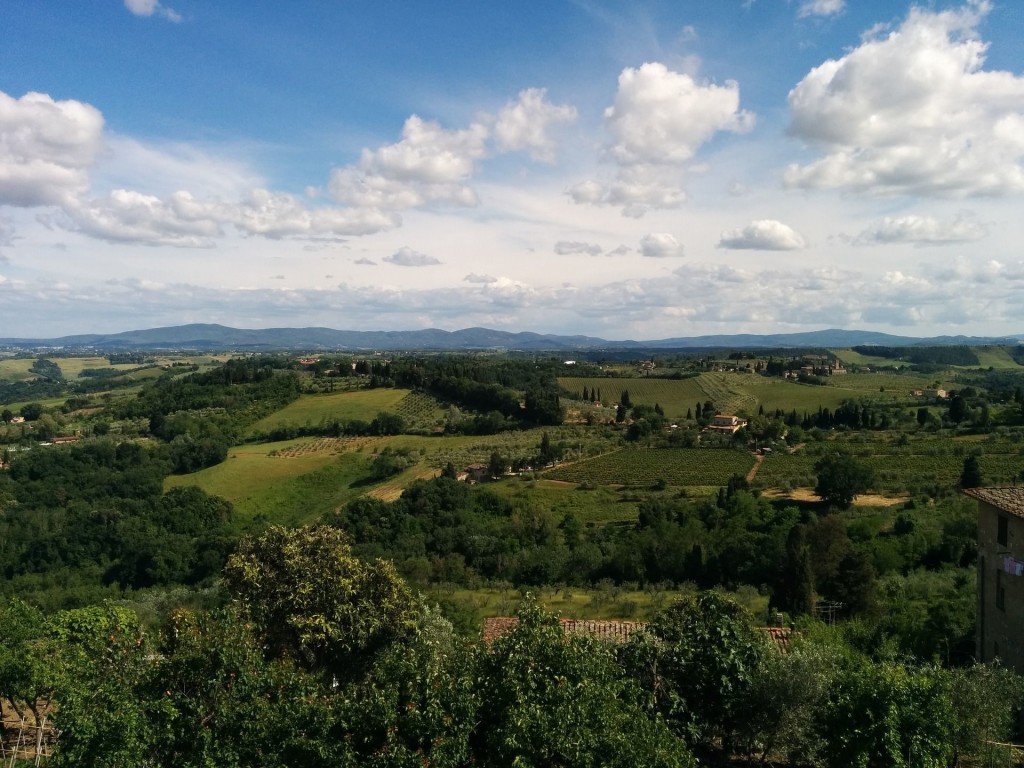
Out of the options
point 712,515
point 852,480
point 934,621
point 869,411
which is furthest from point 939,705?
point 869,411

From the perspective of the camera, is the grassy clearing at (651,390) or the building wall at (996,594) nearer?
the building wall at (996,594)

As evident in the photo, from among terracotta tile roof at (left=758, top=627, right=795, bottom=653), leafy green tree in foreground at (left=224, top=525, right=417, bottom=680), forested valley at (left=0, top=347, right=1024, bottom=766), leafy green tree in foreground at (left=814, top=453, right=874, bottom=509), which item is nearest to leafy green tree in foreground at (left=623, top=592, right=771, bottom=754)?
forested valley at (left=0, top=347, right=1024, bottom=766)

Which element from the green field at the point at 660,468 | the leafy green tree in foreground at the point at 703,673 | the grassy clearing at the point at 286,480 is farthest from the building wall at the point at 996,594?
the grassy clearing at the point at 286,480

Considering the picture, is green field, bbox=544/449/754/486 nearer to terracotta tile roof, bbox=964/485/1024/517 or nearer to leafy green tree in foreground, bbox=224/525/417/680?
terracotta tile roof, bbox=964/485/1024/517

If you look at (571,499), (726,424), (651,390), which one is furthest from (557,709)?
(651,390)

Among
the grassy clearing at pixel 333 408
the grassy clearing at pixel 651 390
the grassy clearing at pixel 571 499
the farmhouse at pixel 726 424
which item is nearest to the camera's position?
the grassy clearing at pixel 571 499

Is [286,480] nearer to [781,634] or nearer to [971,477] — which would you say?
[781,634]

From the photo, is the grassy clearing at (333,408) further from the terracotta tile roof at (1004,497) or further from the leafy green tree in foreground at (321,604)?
the terracotta tile roof at (1004,497)
